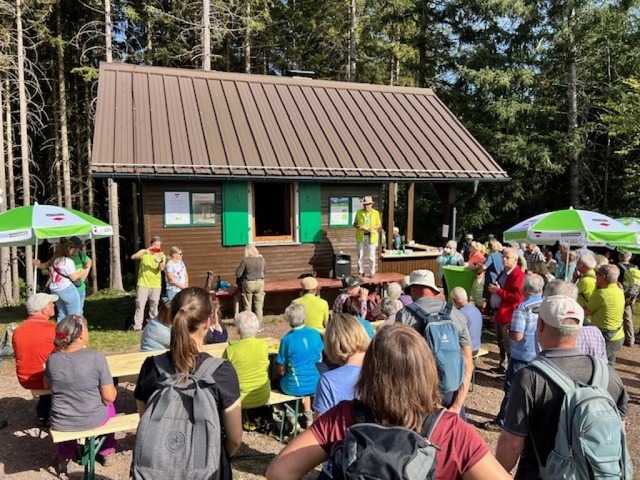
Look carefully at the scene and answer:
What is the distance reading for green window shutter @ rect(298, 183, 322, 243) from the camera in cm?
1094

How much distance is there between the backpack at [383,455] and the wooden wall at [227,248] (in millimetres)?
8829

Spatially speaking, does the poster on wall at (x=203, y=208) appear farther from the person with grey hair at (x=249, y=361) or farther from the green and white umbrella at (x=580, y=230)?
the green and white umbrella at (x=580, y=230)

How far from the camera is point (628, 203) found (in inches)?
712

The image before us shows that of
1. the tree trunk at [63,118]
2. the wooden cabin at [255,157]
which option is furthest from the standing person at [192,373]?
the tree trunk at [63,118]

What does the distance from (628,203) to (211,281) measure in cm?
1568

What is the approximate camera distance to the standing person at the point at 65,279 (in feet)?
25.3

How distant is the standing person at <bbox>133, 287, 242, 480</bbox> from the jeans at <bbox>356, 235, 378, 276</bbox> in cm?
838

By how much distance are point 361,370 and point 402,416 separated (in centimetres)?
24

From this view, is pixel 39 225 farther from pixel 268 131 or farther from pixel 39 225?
pixel 268 131

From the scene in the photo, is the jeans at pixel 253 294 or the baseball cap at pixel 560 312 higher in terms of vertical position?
the baseball cap at pixel 560 312

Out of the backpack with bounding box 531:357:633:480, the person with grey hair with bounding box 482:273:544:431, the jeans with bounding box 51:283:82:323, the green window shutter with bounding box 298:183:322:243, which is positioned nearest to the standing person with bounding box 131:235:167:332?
the jeans with bounding box 51:283:82:323

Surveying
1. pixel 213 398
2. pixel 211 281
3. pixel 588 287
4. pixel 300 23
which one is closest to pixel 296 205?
pixel 211 281

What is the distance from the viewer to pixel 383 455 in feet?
5.30

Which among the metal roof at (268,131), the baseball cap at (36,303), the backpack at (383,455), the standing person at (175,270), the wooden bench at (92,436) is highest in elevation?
the metal roof at (268,131)
